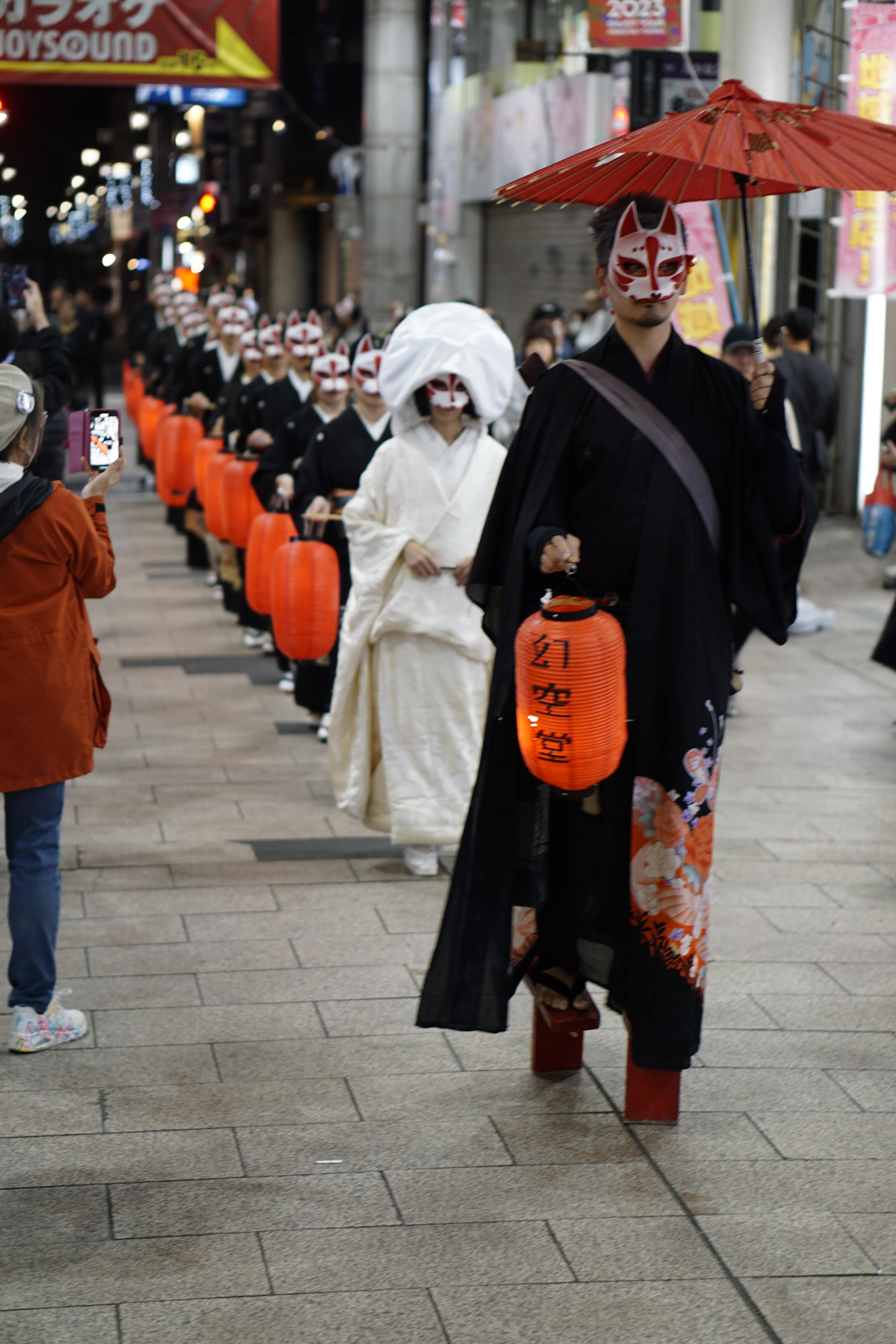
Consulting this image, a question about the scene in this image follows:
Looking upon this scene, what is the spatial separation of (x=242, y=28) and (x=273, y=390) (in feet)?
16.2

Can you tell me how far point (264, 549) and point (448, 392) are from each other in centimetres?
223

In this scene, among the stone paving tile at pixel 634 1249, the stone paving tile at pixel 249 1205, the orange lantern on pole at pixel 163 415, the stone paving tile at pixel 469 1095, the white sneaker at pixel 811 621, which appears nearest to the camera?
the stone paving tile at pixel 634 1249

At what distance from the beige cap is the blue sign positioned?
2477cm

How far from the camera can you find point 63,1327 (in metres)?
2.96

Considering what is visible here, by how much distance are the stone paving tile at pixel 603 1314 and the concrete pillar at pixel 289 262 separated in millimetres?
36554

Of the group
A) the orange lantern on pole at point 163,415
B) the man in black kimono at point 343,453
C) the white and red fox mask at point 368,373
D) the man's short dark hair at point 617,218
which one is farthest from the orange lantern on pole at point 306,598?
the orange lantern on pole at point 163,415

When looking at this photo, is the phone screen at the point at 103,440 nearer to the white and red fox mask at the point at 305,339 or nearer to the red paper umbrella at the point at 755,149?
the red paper umbrella at the point at 755,149

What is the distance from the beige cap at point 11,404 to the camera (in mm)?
3945

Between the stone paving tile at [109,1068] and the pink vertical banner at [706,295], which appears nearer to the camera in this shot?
the stone paving tile at [109,1068]

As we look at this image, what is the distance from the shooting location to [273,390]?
30.8ft

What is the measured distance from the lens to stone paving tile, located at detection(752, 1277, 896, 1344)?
117 inches

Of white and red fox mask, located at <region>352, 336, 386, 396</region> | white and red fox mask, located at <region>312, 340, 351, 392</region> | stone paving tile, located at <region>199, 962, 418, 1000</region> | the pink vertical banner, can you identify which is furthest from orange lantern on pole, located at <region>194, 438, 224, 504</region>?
stone paving tile, located at <region>199, 962, 418, 1000</region>

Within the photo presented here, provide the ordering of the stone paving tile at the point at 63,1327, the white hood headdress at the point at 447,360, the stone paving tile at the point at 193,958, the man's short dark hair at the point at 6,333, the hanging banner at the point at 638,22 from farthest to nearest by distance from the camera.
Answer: the hanging banner at the point at 638,22 < the man's short dark hair at the point at 6,333 < the white hood headdress at the point at 447,360 < the stone paving tile at the point at 193,958 < the stone paving tile at the point at 63,1327

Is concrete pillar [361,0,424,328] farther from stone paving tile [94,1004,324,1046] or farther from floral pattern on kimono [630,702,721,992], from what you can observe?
floral pattern on kimono [630,702,721,992]
